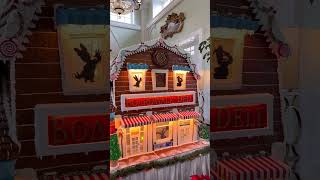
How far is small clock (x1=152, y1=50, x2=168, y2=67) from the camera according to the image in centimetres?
235

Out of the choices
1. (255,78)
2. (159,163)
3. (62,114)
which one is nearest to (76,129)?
(62,114)

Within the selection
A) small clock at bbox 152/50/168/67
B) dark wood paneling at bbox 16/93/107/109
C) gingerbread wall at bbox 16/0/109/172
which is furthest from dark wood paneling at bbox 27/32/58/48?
small clock at bbox 152/50/168/67

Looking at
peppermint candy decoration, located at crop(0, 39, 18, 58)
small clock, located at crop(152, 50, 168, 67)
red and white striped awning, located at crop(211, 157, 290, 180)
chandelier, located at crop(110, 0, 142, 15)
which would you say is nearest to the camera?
peppermint candy decoration, located at crop(0, 39, 18, 58)

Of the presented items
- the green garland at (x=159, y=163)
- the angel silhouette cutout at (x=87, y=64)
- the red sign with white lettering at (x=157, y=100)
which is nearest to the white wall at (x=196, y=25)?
the red sign with white lettering at (x=157, y=100)

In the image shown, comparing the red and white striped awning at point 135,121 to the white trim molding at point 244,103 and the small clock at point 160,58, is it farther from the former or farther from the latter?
the white trim molding at point 244,103

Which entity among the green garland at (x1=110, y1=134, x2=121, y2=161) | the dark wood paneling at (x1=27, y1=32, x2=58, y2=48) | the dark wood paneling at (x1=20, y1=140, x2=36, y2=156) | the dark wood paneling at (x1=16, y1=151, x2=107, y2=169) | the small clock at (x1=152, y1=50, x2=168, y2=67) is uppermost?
the small clock at (x1=152, y1=50, x2=168, y2=67)

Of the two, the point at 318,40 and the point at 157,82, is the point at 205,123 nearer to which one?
the point at 157,82

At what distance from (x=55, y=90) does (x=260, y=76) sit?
2.81 feet

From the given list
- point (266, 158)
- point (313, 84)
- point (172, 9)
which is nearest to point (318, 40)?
point (313, 84)

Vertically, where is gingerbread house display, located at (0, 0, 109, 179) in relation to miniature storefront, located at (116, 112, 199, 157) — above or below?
above

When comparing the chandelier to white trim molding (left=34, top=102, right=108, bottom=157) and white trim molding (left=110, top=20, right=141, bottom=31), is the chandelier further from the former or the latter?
white trim molding (left=34, top=102, right=108, bottom=157)

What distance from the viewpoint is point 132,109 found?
2275 millimetres

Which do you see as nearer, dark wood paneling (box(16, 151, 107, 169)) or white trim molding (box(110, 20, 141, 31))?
dark wood paneling (box(16, 151, 107, 169))

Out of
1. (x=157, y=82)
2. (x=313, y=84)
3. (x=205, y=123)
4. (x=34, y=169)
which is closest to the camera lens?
(x=34, y=169)
